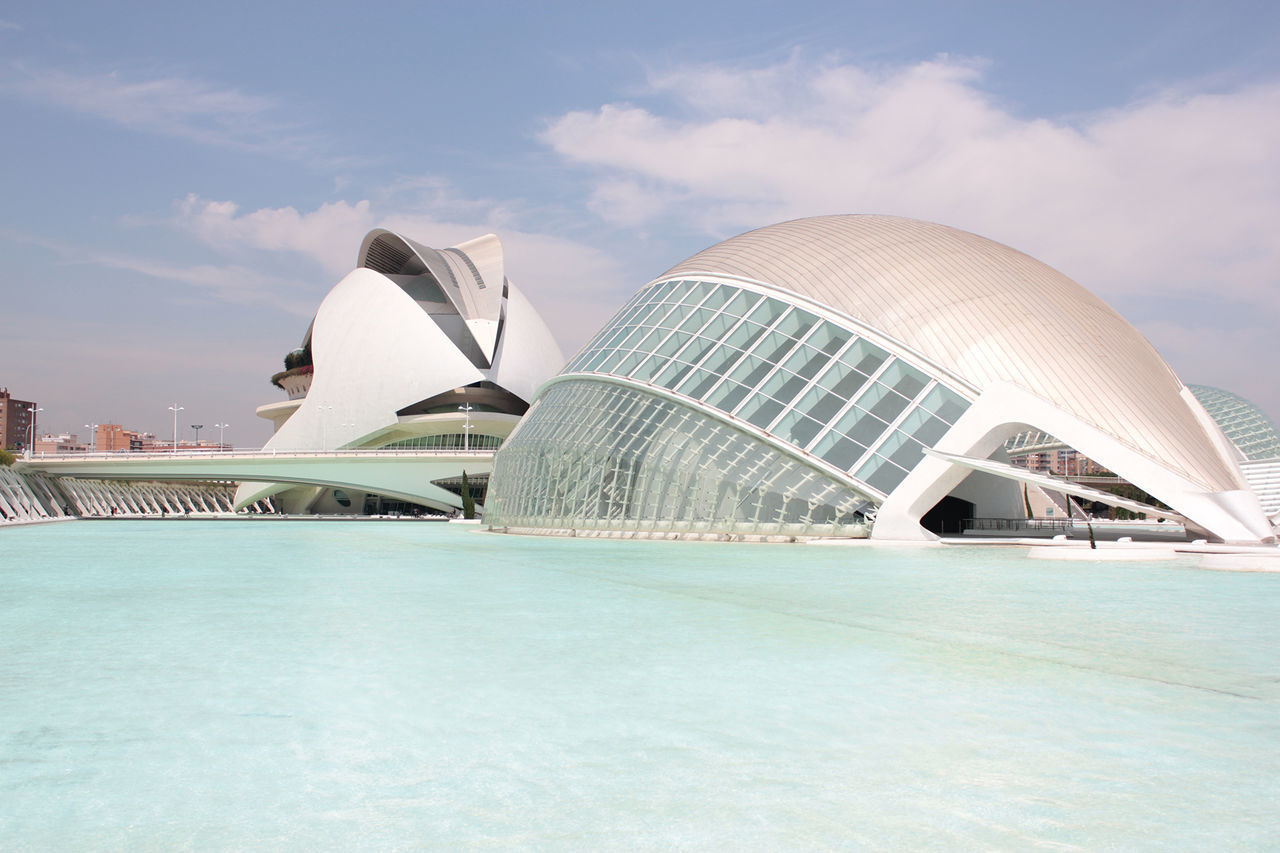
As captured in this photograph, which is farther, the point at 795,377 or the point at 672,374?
the point at 672,374

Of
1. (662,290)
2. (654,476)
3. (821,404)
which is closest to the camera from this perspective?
(821,404)

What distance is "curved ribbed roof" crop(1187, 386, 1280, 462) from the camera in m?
47.1

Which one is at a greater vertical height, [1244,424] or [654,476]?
[1244,424]

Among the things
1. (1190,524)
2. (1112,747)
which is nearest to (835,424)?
(1190,524)

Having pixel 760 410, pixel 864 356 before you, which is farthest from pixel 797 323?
pixel 760 410

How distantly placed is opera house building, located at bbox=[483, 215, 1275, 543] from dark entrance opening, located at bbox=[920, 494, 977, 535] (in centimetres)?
949

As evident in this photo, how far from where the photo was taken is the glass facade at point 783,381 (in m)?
25.5

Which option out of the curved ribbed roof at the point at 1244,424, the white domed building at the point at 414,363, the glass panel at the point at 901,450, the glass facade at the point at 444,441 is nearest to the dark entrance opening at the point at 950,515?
the glass panel at the point at 901,450

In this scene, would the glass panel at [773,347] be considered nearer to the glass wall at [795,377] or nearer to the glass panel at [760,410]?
the glass wall at [795,377]

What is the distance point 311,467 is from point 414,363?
13000mm

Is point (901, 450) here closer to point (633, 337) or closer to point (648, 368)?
point (648, 368)

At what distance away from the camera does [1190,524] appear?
73.8ft

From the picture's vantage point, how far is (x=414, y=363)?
7769cm

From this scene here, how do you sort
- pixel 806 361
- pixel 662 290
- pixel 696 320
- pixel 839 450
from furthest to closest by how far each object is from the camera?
pixel 662 290 < pixel 696 320 < pixel 806 361 < pixel 839 450
